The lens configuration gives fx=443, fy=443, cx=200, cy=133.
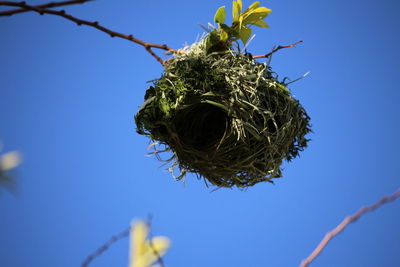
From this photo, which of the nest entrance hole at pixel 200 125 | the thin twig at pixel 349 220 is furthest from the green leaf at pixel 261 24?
the thin twig at pixel 349 220

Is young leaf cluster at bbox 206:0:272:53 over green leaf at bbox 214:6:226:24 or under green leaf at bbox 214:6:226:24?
under

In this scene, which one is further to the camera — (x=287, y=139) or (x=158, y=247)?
(x=287, y=139)

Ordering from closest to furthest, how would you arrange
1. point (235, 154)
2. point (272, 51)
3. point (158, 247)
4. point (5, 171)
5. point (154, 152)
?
point (5, 171)
point (158, 247)
point (272, 51)
point (235, 154)
point (154, 152)

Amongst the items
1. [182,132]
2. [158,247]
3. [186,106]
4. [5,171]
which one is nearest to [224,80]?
[186,106]

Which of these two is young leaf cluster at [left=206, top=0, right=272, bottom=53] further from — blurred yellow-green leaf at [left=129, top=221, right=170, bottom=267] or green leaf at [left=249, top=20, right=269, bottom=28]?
blurred yellow-green leaf at [left=129, top=221, right=170, bottom=267]

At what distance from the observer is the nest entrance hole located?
1397mm

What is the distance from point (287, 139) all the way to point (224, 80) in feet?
1.00

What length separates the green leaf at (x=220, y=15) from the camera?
1381 millimetres

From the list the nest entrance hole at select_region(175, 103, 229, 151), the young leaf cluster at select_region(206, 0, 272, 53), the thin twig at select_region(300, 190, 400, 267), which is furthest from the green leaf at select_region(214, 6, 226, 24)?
the thin twig at select_region(300, 190, 400, 267)

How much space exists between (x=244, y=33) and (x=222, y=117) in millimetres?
289

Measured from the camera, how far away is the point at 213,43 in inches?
55.4

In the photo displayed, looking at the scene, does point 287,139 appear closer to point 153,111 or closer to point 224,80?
point 224,80

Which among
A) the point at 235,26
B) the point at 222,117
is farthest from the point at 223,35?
the point at 222,117

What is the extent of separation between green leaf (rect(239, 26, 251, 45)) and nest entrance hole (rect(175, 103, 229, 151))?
24cm
